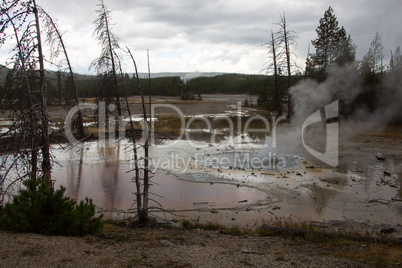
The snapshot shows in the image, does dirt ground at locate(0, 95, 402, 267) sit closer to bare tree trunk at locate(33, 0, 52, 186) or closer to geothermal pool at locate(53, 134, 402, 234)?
geothermal pool at locate(53, 134, 402, 234)

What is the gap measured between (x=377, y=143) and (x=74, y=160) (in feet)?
68.0

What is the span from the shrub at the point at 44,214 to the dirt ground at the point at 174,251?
1.10 ft

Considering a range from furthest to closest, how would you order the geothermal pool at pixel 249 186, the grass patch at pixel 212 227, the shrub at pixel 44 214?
the geothermal pool at pixel 249 186
the grass patch at pixel 212 227
the shrub at pixel 44 214

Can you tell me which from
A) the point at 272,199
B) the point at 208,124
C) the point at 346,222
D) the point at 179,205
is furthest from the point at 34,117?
the point at 208,124

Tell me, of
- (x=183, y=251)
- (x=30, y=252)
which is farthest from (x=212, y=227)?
(x=30, y=252)

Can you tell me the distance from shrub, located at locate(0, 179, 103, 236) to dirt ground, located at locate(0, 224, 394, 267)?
0.33 m

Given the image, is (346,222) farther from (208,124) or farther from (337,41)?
(337,41)

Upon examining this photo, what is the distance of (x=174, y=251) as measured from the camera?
7.77 metres

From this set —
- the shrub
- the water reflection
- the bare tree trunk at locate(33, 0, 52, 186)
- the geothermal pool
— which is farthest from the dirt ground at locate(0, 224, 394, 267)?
the water reflection

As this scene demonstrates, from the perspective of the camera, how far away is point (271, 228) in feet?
31.8

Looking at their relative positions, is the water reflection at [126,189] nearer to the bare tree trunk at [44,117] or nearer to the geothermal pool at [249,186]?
the geothermal pool at [249,186]

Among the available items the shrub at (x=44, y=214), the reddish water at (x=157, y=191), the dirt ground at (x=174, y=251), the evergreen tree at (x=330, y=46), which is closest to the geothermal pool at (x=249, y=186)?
the reddish water at (x=157, y=191)

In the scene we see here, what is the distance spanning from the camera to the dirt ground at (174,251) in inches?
267

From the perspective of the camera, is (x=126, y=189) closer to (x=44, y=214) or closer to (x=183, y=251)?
(x=44, y=214)
